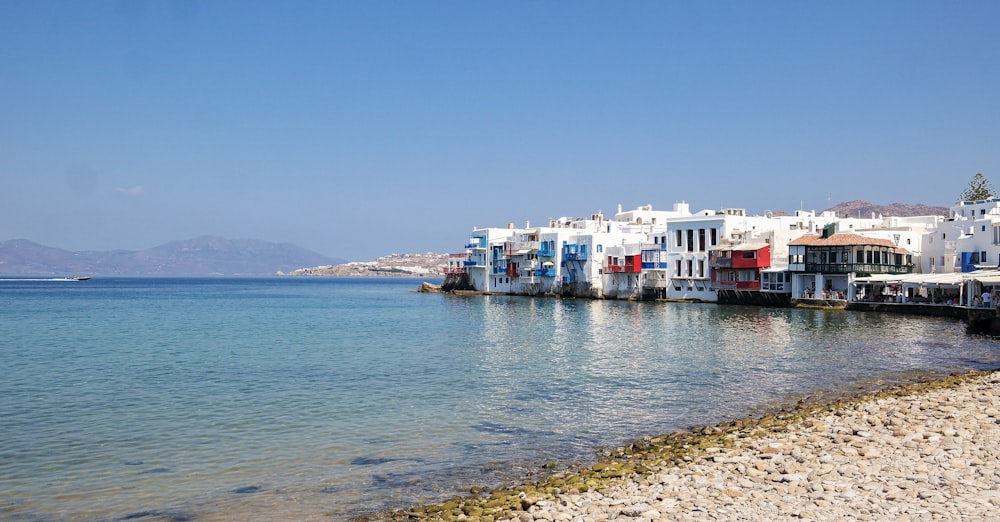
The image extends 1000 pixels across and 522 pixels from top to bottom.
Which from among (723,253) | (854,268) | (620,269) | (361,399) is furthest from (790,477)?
(620,269)

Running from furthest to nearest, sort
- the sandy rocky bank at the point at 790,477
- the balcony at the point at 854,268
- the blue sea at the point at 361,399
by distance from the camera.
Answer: the balcony at the point at 854,268, the blue sea at the point at 361,399, the sandy rocky bank at the point at 790,477

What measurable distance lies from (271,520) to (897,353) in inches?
1204

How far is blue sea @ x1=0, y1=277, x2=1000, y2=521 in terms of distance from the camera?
47.4 feet

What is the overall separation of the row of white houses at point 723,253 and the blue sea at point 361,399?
14.7m

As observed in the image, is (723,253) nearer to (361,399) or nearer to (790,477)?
(361,399)

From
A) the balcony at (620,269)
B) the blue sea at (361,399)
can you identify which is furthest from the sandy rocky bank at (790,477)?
the balcony at (620,269)

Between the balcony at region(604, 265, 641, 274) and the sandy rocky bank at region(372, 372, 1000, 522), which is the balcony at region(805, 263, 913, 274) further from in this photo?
the sandy rocky bank at region(372, 372, 1000, 522)

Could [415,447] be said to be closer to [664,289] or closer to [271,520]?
[271,520]

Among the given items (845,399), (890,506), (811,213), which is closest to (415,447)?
(890,506)

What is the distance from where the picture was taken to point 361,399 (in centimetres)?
2347

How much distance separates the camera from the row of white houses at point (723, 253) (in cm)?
6450

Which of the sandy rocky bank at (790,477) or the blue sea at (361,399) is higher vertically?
the sandy rocky bank at (790,477)

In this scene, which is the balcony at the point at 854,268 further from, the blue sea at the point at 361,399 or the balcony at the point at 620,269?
the balcony at the point at 620,269

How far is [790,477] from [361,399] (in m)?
14.1
